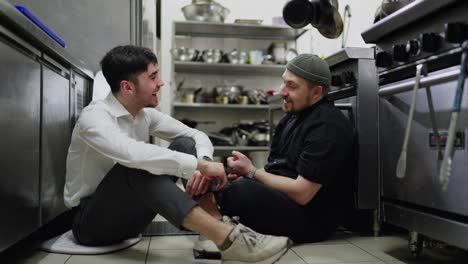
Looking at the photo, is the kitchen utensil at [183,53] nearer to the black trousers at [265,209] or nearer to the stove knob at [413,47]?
the black trousers at [265,209]

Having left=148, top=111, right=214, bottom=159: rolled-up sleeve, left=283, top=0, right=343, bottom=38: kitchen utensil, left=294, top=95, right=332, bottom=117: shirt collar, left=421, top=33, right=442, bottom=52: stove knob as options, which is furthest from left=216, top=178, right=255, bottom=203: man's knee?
left=283, top=0, right=343, bottom=38: kitchen utensil

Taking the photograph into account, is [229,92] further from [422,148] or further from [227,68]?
[422,148]

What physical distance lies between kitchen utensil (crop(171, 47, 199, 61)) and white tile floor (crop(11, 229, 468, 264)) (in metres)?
2.73

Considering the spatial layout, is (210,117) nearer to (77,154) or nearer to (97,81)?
(97,81)

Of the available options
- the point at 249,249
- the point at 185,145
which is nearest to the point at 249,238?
the point at 249,249

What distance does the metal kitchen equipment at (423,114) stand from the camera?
116 centimetres

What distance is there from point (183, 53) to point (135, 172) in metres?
3.02

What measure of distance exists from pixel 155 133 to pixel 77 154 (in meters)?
0.42

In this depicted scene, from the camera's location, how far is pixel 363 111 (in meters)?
1.83

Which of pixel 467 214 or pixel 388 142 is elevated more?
pixel 388 142

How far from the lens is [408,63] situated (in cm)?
141

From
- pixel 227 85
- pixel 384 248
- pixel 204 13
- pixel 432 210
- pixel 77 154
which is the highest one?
pixel 204 13

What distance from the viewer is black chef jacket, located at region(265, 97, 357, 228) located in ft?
5.22

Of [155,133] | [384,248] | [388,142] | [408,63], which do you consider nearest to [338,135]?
[388,142]
